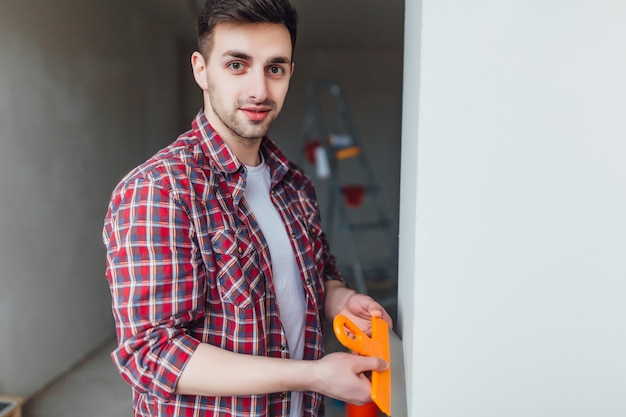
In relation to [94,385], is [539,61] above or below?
above

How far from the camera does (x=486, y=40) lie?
668mm

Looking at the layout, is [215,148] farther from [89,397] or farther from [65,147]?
[89,397]

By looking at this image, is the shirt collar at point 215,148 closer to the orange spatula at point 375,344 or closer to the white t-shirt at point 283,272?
the white t-shirt at point 283,272

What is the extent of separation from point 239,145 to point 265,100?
142 millimetres

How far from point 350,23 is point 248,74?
357 centimetres

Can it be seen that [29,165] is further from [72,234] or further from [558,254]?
[558,254]

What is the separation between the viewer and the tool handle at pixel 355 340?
91 centimetres

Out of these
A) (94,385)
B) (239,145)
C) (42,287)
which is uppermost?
(239,145)

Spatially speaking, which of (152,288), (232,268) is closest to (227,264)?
(232,268)

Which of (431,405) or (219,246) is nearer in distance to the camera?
(431,405)

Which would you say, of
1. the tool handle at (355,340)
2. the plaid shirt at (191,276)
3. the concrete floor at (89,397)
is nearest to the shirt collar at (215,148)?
the plaid shirt at (191,276)

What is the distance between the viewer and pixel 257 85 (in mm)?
1023

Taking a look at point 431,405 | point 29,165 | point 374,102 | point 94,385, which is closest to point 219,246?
point 431,405

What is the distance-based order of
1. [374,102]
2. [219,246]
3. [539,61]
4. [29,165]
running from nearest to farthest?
[539,61] < [219,246] < [29,165] < [374,102]
